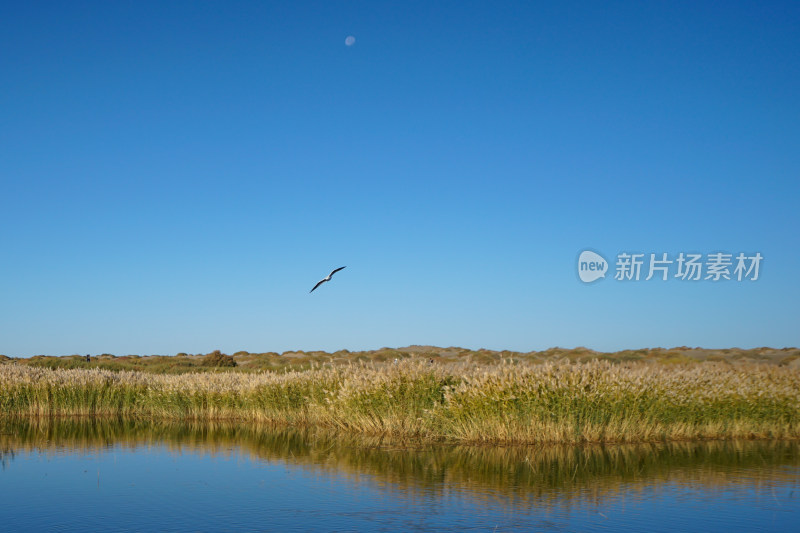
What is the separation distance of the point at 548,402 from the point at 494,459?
262 cm

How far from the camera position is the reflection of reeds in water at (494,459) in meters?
12.4

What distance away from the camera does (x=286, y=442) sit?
1941 cm

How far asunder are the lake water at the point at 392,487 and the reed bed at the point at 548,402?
0.80 m

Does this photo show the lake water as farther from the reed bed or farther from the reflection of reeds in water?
the reed bed

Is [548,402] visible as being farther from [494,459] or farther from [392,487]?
[392,487]

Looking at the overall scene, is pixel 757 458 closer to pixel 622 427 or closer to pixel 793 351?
pixel 622 427

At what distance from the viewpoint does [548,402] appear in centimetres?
1702

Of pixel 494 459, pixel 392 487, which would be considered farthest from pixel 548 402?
pixel 392 487

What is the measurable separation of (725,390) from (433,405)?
8.04 meters

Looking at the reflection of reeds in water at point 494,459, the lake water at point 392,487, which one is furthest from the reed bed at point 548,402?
the lake water at point 392,487

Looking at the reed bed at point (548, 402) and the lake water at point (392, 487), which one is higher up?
the reed bed at point (548, 402)

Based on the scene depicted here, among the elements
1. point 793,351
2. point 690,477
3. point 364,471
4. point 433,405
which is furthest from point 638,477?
point 793,351

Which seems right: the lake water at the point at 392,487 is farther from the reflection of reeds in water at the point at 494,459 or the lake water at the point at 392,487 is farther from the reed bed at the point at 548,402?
the reed bed at the point at 548,402

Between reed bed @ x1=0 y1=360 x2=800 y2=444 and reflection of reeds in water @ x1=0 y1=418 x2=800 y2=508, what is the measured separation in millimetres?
569
